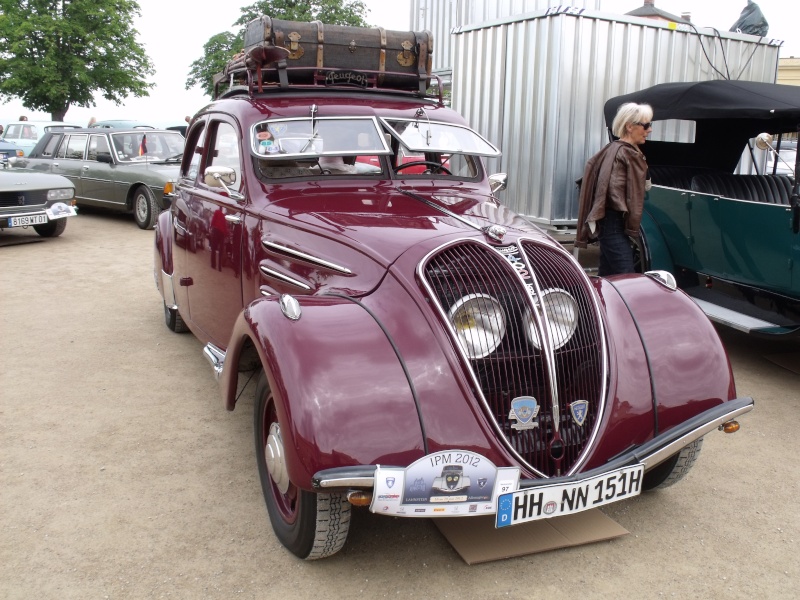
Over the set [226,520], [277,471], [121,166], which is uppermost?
[121,166]

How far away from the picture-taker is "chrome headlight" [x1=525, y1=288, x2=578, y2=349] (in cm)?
291

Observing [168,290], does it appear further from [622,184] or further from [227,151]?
[622,184]

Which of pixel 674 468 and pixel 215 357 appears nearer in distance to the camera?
pixel 674 468

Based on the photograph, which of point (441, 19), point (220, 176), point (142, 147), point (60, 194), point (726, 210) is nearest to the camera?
point (220, 176)

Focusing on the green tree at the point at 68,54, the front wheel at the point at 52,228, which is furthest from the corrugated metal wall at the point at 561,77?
the green tree at the point at 68,54

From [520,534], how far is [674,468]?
2.74 feet

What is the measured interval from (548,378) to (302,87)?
2.71 m

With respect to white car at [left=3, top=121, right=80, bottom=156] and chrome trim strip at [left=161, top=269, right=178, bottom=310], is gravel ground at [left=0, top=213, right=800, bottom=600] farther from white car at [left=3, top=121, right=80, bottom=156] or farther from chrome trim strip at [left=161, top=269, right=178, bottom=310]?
white car at [left=3, top=121, right=80, bottom=156]

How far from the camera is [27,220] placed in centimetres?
1012

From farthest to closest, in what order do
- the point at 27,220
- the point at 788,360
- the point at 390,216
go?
the point at 27,220 < the point at 788,360 < the point at 390,216

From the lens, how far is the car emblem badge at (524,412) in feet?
9.17

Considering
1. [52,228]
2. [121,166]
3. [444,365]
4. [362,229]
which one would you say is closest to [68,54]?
[121,166]

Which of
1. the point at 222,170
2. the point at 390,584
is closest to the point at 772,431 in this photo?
the point at 390,584

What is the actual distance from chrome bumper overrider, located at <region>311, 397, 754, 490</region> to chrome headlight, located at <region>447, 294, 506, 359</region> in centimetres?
53
